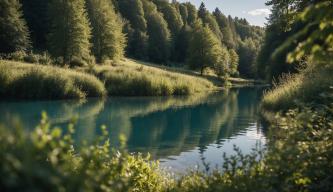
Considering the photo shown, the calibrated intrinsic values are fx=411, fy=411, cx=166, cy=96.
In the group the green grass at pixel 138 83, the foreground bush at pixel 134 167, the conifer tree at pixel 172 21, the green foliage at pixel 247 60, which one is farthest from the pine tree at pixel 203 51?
the foreground bush at pixel 134 167

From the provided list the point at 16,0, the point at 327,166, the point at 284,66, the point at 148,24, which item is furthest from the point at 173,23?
the point at 327,166

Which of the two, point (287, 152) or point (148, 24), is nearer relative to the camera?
point (287, 152)

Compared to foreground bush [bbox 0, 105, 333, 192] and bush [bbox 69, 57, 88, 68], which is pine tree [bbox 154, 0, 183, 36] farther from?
foreground bush [bbox 0, 105, 333, 192]

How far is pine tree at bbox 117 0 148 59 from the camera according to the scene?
80.6m

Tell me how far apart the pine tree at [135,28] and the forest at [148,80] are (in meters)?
0.26

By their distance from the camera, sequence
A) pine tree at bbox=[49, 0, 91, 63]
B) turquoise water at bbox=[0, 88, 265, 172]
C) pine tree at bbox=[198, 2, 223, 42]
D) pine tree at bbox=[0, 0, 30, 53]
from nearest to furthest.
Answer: turquoise water at bbox=[0, 88, 265, 172] < pine tree at bbox=[49, 0, 91, 63] < pine tree at bbox=[0, 0, 30, 53] < pine tree at bbox=[198, 2, 223, 42]

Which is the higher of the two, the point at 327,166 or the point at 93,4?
the point at 93,4

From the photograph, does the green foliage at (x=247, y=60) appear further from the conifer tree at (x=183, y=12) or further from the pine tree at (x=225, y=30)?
the conifer tree at (x=183, y=12)

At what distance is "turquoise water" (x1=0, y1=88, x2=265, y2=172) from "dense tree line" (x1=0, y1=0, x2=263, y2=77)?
1855 cm

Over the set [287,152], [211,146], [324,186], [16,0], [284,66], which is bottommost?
[211,146]

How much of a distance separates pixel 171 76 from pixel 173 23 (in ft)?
175

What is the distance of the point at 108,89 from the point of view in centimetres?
4088

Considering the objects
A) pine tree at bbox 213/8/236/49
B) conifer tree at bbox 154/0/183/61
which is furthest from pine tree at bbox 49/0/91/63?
pine tree at bbox 213/8/236/49

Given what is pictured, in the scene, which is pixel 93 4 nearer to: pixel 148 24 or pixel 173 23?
pixel 148 24
